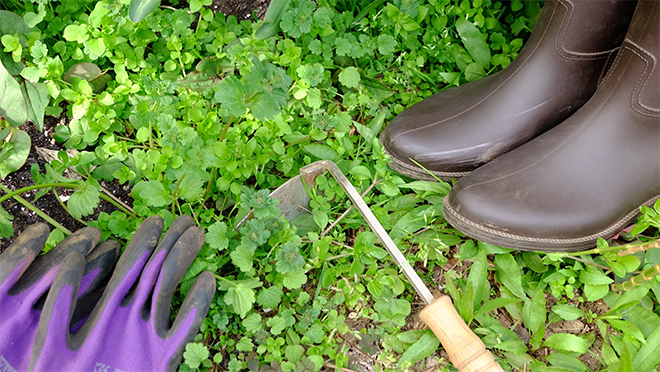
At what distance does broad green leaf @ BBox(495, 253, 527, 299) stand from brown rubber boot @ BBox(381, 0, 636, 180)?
0.33 m

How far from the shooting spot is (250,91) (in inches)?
50.4

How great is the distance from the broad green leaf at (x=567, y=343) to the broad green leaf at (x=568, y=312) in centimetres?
8

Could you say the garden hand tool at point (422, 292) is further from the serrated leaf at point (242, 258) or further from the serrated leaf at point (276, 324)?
the serrated leaf at point (276, 324)

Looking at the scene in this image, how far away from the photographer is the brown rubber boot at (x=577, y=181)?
4.54ft

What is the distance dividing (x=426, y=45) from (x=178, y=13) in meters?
0.98

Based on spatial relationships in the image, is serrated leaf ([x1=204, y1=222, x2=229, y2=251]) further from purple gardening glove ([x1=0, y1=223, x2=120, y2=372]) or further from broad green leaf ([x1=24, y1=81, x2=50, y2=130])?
broad green leaf ([x1=24, y1=81, x2=50, y2=130])

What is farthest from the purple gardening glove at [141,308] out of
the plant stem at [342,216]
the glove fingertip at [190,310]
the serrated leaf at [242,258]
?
the plant stem at [342,216]

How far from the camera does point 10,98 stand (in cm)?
168

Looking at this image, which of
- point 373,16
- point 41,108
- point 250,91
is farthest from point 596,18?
point 41,108

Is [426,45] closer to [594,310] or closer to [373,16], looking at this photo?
[373,16]

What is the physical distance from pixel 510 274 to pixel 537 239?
7.3 inches

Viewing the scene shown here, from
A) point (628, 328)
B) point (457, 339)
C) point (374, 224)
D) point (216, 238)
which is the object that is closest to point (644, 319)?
point (628, 328)

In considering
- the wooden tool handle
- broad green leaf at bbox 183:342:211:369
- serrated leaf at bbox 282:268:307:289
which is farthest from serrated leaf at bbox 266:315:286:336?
the wooden tool handle

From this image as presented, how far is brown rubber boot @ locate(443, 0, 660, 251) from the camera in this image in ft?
4.54
